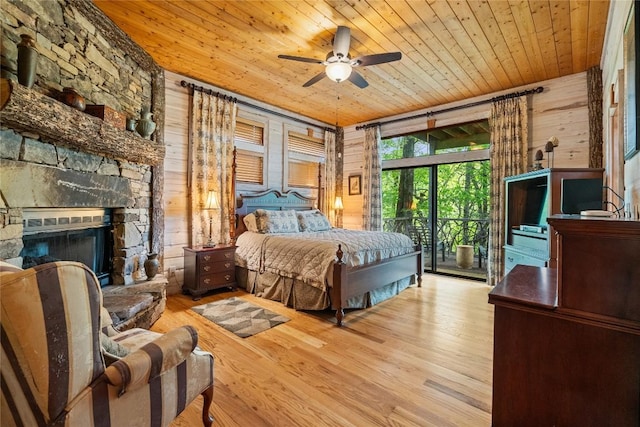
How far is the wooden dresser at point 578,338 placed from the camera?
3.29ft

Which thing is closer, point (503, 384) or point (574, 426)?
point (574, 426)

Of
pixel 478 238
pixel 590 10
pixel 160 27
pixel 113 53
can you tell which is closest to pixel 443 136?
pixel 478 238

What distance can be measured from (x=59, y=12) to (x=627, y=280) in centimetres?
386

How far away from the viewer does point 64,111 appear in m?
2.07

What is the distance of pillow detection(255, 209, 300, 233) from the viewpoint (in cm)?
429

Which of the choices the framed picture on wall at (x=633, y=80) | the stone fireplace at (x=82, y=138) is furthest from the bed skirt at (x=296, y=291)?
the framed picture on wall at (x=633, y=80)

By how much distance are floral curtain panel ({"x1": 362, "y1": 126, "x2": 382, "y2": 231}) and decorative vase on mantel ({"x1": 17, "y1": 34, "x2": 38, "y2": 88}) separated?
192 inches

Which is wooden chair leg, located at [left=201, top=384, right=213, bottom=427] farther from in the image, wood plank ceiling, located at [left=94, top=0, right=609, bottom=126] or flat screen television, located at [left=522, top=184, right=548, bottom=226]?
flat screen television, located at [left=522, top=184, right=548, bottom=226]

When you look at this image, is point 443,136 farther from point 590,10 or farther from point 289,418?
point 289,418

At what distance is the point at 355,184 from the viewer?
621 cm

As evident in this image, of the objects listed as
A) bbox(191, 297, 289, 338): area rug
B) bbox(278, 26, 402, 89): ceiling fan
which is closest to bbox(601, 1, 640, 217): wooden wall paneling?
bbox(278, 26, 402, 89): ceiling fan

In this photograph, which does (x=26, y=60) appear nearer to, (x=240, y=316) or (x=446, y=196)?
(x=240, y=316)

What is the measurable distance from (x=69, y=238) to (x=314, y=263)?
93.4 inches

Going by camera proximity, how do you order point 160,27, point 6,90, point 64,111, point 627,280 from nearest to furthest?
1. point 627,280
2. point 6,90
3. point 64,111
4. point 160,27
